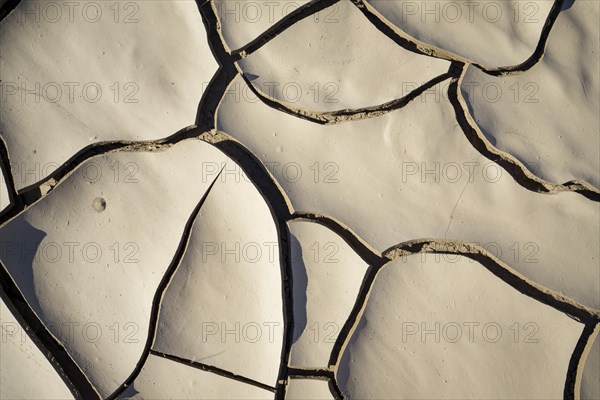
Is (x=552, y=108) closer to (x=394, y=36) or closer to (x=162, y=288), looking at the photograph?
(x=394, y=36)

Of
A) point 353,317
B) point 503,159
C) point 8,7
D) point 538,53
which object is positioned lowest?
point 353,317

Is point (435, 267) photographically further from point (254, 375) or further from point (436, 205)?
point (254, 375)

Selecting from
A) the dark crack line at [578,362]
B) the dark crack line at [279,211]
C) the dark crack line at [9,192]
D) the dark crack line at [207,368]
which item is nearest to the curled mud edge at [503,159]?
the dark crack line at [578,362]

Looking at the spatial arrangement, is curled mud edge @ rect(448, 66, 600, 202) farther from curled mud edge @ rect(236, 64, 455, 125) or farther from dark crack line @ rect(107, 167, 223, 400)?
dark crack line @ rect(107, 167, 223, 400)

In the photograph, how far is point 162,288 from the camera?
4.07ft

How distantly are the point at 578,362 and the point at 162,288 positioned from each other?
42.3 inches

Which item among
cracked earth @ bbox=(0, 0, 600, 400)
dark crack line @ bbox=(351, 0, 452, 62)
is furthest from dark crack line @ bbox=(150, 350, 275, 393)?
dark crack line @ bbox=(351, 0, 452, 62)

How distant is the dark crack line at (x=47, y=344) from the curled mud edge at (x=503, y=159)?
118cm

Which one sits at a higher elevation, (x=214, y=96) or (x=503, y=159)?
(x=214, y=96)

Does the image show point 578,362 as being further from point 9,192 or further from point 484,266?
point 9,192

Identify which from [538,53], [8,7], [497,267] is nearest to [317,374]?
[497,267]

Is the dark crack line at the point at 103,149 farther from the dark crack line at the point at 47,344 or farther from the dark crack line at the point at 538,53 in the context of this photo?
the dark crack line at the point at 538,53

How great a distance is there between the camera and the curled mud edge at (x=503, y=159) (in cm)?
125

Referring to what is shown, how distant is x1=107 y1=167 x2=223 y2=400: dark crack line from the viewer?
1.23 metres
